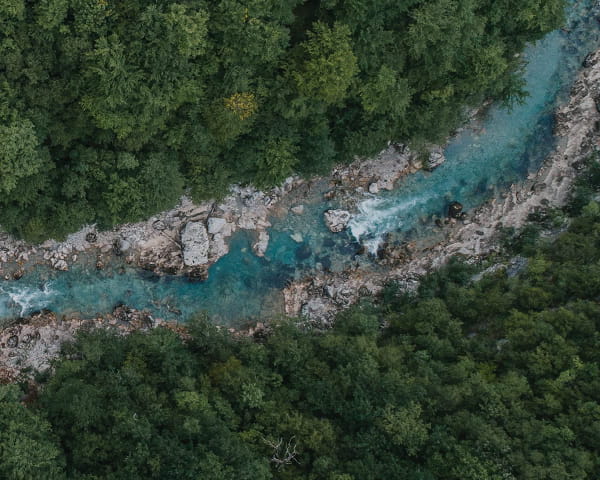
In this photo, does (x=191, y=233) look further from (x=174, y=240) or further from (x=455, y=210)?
(x=455, y=210)

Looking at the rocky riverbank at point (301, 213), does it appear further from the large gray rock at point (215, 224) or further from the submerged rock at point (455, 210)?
the submerged rock at point (455, 210)

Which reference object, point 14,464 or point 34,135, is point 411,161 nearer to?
point 34,135

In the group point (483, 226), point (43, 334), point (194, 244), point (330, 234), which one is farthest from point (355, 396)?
point (43, 334)

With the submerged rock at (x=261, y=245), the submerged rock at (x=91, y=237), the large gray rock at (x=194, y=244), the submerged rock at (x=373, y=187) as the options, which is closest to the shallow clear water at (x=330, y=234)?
the submerged rock at (x=261, y=245)

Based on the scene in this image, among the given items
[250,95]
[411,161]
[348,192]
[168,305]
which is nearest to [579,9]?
[411,161]

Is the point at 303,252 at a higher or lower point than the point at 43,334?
higher

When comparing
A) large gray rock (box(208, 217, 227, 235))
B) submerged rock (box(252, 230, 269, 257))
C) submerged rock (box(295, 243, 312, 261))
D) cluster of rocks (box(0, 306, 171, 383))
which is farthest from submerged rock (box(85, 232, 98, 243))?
submerged rock (box(295, 243, 312, 261))

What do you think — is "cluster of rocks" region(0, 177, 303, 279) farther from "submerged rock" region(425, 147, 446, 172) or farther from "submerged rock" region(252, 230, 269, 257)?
"submerged rock" region(425, 147, 446, 172)
